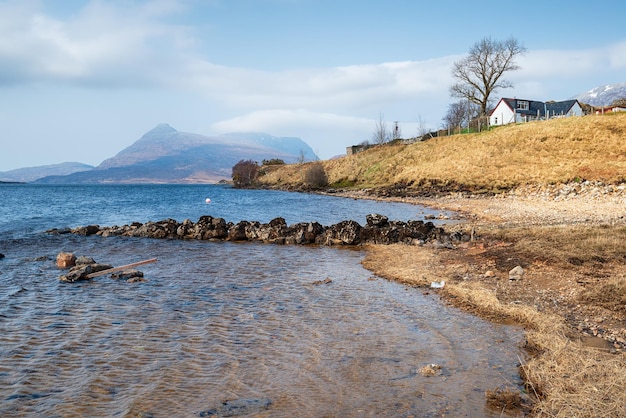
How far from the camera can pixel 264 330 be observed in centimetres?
1053

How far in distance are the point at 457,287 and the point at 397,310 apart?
8.31ft

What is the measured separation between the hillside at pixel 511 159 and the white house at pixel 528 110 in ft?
67.2

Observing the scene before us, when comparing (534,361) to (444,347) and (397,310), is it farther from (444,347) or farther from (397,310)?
(397,310)

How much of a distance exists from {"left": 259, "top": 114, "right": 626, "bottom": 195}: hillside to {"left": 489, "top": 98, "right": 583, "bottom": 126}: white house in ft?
67.2

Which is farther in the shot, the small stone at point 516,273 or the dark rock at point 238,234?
the dark rock at point 238,234

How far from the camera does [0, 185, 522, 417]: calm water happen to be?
23.2 feet

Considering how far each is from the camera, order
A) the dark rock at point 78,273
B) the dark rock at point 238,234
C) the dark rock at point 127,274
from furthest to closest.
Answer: the dark rock at point 238,234 → the dark rock at point 127,274 → the dark rock at point 78,273

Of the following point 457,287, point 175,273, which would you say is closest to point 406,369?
point 457,287

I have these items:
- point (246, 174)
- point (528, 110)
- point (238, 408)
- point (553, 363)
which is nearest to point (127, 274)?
point (238, 408)

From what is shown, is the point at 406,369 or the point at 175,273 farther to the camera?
the point at 175,273

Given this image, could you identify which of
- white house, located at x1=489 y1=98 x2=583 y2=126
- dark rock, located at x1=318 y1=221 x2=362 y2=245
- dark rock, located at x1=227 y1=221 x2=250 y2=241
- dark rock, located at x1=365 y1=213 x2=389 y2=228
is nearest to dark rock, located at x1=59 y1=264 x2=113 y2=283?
dark rock, located at x1=227 y1=221 x2=250 y2=241

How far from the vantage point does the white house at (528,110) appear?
300ft

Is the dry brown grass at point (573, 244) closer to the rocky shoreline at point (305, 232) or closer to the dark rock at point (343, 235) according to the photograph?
the rocky shoreline at point (305, 232)

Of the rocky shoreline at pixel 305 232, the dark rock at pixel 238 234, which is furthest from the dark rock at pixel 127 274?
the dark rock at pixel 238 234
